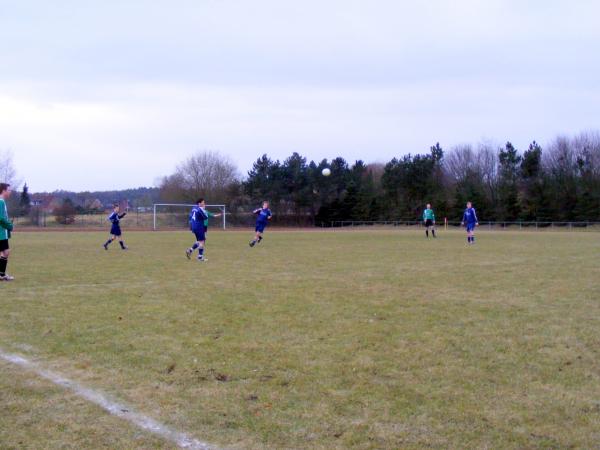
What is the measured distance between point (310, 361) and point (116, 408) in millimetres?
2076

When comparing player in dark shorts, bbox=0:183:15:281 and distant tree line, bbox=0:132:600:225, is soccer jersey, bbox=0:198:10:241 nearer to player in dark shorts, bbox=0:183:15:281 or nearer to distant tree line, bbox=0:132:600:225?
player in dark shorts, bbox=0:183:15:281

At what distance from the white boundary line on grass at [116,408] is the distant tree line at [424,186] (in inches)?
2207

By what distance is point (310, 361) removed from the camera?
5.88m

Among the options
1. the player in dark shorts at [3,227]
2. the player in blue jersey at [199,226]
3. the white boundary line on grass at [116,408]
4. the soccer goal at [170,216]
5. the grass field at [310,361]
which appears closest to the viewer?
the white boundary line on grass at [116,408]

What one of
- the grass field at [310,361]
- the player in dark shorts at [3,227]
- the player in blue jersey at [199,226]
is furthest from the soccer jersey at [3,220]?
the player in blue jersey at [199,226]

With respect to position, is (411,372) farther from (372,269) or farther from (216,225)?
(216,225)

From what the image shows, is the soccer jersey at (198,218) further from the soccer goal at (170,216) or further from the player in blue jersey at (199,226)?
the soccer goal at (170,216)

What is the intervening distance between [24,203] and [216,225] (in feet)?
64.6

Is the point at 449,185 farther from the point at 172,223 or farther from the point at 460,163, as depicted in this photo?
the point at 172,223

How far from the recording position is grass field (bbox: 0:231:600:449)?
4129 mm

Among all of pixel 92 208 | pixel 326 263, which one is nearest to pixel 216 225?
pixel 92 208

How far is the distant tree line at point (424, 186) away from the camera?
5659cm

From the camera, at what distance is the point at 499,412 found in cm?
445

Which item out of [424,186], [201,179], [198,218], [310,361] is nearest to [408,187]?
[424,186]
